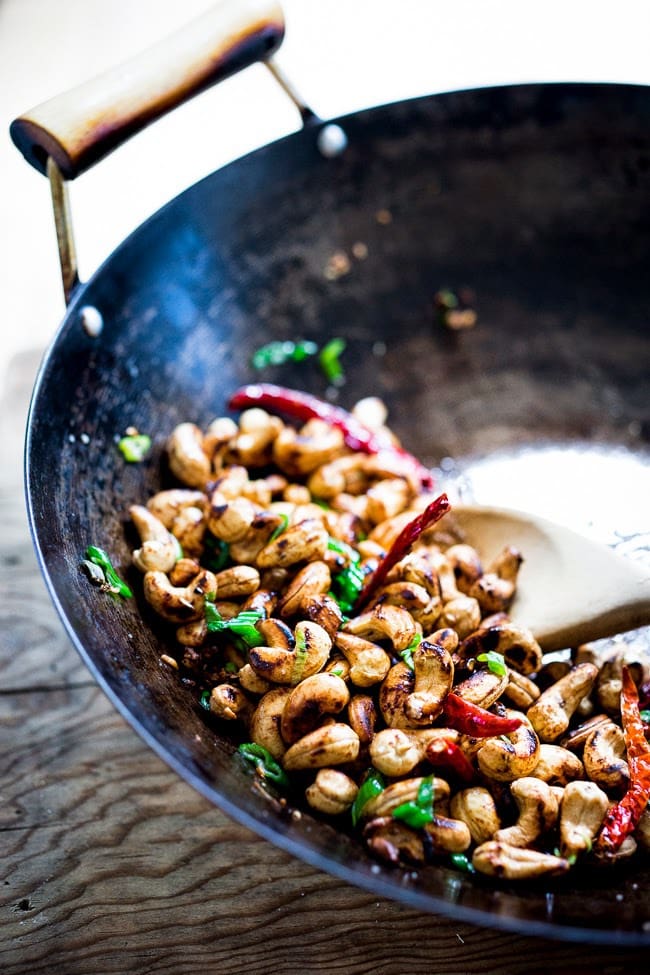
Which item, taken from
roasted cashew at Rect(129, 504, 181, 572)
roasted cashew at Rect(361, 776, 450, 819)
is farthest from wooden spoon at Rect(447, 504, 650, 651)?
roasted cashew at Rect(129, 504, 181, 572)

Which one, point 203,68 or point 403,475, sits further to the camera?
point 403,475

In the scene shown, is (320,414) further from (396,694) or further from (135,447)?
(396,694)

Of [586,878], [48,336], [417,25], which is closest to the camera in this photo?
[586,878]

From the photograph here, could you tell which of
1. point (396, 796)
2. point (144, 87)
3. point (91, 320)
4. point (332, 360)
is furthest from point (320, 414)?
point (396, 796)

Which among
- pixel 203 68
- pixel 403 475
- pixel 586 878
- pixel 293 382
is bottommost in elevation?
pixel 586 878

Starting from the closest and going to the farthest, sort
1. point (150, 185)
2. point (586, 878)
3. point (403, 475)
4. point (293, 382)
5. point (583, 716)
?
A: point (586, 878), point (583, 716), point (403, 475), point (293, 382), point (150, 185)

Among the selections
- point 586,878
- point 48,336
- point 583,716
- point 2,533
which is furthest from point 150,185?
point 586,878

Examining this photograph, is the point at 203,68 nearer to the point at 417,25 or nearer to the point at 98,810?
the point at 98,810

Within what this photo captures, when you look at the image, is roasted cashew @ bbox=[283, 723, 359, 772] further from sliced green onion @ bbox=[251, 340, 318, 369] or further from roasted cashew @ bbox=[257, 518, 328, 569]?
sliced green onion @ bbox=[251, 340, 318, 369]
